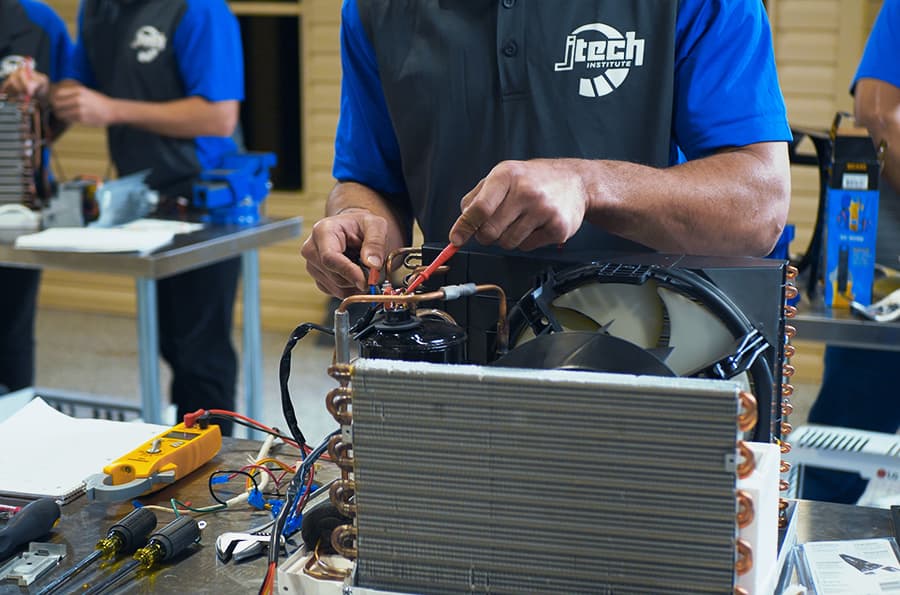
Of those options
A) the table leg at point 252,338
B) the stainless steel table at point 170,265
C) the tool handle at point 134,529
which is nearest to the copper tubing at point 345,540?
the tool handle at point 134,529

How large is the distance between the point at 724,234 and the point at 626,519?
0.55 meters

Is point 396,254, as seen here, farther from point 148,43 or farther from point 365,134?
point 148,43

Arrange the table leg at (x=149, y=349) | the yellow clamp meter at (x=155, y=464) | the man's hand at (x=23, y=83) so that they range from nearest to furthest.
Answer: the yellow clamp meter at (x=155, y=464) < the table leg at (x=149, y=349) < the man's hand at (x=23, y=83)

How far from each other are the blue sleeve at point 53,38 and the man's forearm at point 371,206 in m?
2.02

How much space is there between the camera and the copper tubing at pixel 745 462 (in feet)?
2.42

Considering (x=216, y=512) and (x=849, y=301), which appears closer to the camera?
(x=216, y=512)

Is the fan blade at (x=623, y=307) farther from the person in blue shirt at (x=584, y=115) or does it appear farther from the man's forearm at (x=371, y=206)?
the man's forearm at (x=371, y=206)

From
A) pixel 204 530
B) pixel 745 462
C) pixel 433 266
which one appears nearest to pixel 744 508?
pixel 745 462

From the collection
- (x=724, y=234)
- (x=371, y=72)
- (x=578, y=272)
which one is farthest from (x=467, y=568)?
(x=371, y=72)

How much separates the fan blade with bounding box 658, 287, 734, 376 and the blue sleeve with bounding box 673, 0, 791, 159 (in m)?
0.43

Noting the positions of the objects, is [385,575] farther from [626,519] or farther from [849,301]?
[849,301]

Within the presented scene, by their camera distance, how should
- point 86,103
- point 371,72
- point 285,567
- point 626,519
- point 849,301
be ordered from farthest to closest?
point 86,103, point 849,301, point 371,72, point 285,567, point 626,519

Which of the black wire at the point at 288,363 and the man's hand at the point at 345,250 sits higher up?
the man's hand at the point at 345,250

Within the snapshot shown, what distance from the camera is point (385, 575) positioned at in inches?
33.0
